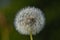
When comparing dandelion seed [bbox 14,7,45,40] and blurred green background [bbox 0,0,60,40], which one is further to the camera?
blurred green background [bbox 0,0,60,40]

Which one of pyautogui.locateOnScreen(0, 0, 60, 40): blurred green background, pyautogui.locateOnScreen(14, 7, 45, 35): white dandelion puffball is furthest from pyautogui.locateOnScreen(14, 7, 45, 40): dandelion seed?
pyautogui.locateOnScreen(0, 0, 60, 40): blurred green background

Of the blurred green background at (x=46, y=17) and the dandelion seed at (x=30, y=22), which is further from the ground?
the blurred green background at (x=46, y=17)

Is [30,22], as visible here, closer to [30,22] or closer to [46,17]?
[30,22]

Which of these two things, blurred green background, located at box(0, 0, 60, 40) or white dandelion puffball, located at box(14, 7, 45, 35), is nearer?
white dandelion puffball, located at box(14, 7, 45, 35)

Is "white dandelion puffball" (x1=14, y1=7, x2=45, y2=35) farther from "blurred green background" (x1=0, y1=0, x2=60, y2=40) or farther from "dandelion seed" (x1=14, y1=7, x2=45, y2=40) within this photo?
"blurred green background" (x1=0, y1=0, x2=60, y2=40)

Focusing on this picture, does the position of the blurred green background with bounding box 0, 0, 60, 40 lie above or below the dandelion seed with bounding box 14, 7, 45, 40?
above

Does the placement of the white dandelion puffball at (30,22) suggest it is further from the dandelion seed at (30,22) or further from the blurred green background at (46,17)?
the blurred green background at (46,17)

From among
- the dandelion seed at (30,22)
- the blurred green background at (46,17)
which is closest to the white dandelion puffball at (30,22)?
the dandelion seed at (30,22)

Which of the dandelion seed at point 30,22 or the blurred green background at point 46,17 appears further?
the blurred green background at point 46,17

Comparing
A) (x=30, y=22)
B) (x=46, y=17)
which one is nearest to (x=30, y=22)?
(x=30, y=22)
